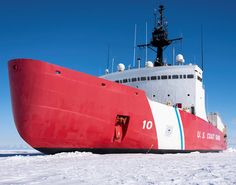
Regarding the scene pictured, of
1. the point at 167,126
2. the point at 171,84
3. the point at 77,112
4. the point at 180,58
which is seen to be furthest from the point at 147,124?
the point at 180,58

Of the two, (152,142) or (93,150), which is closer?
(93,150)

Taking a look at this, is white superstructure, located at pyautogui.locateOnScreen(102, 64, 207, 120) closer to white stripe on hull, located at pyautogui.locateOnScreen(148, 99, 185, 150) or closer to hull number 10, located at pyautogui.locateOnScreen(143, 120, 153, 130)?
white stripe on hull, located at pyautogui.locateOnScreen(148, 99, 185, 150)

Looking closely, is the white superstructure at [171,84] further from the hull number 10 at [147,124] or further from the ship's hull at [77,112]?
the hull number 10 at [147,124]

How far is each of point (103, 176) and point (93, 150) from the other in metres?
6.63

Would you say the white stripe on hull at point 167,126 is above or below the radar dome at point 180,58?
below

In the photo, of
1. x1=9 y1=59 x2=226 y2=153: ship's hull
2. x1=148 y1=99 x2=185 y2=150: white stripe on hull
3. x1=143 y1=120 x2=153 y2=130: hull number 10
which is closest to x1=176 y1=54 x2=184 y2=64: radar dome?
x1=148 y1=99 x2=185 y2=150: white stripe on hull

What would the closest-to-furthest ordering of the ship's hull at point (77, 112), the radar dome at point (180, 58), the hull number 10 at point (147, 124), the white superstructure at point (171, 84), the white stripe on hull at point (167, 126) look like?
the ship's hull at point (77, 112) → the hull number 10 at point (147, 124) → the white stripe on hull at point (167, 126) → the white superstructure at point (171, 84) → the radar dome at point (180, 58)

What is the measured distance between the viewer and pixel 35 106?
11023 mm

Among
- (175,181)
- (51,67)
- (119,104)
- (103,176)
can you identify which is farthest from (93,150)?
(175,181)

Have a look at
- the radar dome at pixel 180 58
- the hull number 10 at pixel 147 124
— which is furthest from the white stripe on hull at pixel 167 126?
the radar dome at pixel 180 58

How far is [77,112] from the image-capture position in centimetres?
1152

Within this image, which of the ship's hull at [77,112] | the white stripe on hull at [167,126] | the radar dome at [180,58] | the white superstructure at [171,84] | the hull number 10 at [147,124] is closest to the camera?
the ship's hull at [77,112]

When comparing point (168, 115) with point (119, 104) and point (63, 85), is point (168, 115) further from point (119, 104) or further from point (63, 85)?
point (63, 85)

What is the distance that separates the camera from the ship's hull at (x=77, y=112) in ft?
36.3
